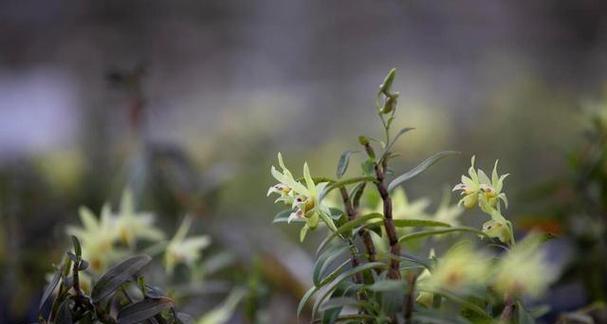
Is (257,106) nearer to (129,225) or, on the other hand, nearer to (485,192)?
(129,225)

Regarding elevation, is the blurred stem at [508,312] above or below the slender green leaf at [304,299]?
above

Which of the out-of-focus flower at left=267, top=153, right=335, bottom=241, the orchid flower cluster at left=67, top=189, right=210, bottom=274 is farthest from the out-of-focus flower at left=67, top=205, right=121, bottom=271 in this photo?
the out-of-focus flower at left=267, top=153, right=335, bottom=241

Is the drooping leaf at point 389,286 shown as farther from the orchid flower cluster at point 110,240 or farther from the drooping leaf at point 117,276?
the orchid flower cluster at point 110,240

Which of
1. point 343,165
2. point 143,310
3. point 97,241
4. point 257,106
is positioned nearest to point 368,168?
point 343,165

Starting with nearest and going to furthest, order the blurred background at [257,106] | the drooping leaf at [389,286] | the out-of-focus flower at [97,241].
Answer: the drooping leaf at [389,286] → the out-of-focus flower at [97,241] → the blurred background at [257,106]

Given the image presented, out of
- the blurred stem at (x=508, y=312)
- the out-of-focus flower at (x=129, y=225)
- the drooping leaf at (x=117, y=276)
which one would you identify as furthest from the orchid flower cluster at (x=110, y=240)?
the blurred stem at (x=508, y=312)

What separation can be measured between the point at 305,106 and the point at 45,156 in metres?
0.95

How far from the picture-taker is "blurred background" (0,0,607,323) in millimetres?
1046

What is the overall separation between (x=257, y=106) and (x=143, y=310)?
168cm

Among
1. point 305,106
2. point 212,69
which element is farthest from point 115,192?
point 212,69

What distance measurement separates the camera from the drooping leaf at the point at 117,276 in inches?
19.2

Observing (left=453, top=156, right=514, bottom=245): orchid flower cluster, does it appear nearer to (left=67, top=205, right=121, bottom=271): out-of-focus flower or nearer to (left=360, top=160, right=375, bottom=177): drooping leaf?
(left=360, top=160, right=375, bottom=177): drooping leaf

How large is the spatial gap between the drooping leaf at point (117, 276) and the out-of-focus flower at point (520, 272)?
197 millimetres

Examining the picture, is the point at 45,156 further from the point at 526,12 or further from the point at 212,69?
the point at 526,12
